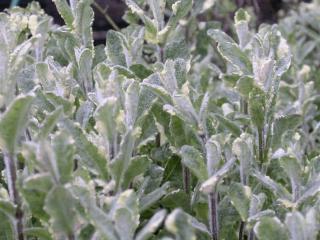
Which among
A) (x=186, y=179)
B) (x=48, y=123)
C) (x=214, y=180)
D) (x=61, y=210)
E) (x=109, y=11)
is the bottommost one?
(x=109, y=11)

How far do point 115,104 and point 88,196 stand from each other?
18 cm

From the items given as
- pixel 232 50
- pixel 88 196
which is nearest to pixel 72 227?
pixel 88 196

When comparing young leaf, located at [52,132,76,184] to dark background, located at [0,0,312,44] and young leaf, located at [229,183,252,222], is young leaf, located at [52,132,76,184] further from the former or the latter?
dark background, located at [0,0,312,44]

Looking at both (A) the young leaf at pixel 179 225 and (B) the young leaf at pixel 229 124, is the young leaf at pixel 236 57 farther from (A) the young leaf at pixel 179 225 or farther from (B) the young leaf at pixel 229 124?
(A) the young leaf at pixel 179 225

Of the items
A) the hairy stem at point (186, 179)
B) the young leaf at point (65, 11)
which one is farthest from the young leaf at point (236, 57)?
the young leaf at point (65, 11)

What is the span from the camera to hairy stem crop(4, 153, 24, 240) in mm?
961

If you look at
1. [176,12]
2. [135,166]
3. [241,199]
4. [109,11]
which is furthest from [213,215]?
[109,11]

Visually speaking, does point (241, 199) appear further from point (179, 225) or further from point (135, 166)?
point (179, 225)

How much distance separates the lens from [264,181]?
1.10 meters

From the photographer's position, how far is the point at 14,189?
0.97 metres

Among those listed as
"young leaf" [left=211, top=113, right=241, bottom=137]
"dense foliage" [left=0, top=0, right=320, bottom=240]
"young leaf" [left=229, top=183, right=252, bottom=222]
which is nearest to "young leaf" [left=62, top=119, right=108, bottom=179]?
"dense foliage" [left=0, top=0, right=320, bottom=240]

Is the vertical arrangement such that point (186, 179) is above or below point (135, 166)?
below

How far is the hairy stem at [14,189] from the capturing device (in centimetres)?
96

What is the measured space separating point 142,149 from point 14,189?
0.45 meters
